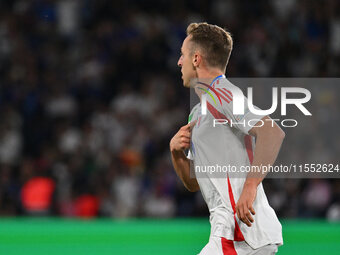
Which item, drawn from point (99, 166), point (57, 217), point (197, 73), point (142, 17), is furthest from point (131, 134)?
point (197, 73)

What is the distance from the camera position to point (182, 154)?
12.5 ft

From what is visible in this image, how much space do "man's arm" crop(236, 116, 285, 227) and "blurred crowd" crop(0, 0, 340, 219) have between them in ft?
22.0

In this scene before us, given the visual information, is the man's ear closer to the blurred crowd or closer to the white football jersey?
the white football jersey

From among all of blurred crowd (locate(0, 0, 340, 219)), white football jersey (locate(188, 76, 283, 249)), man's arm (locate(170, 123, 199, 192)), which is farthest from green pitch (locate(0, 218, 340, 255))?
white football jersey (locate(188, 76, 283, 249))

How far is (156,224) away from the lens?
32.3 feet

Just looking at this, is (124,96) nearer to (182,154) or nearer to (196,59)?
(182,154)

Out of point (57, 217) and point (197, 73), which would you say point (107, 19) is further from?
point (197, 73)

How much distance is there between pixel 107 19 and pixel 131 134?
9.93ft

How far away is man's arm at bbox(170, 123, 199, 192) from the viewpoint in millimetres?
3682

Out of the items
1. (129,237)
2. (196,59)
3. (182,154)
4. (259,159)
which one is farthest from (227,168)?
(129,237)

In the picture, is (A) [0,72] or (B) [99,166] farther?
(A) [0,72]

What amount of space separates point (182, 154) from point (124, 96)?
345 inches

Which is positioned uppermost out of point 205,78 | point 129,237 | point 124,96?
point 124,96

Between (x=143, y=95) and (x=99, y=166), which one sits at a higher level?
(x=143, y=95)
